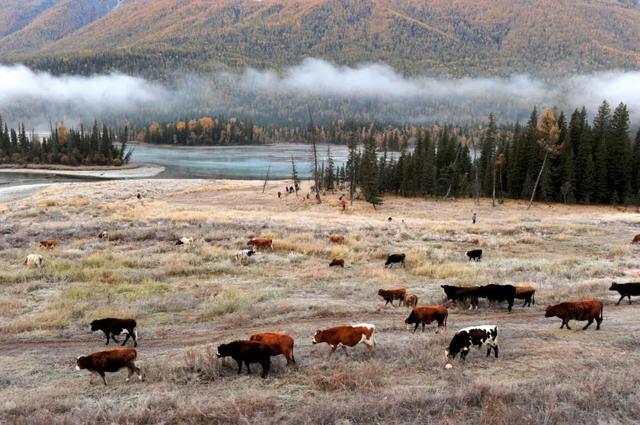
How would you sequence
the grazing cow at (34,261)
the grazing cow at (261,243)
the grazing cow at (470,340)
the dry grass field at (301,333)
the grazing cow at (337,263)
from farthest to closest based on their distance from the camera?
the grazing cow at (261,243), the grazing cow at (337,263), the grazing cow at (34,261), the grazing cow at (470,340), the dry grass field at (301,333)

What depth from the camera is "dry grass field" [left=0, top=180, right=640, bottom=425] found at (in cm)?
828

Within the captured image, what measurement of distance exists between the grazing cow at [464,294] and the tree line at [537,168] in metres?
55.0

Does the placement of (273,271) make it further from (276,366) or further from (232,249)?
(276,366)

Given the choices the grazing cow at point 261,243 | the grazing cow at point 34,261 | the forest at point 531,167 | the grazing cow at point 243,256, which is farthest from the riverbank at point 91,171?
the grazing cow at point 243,256

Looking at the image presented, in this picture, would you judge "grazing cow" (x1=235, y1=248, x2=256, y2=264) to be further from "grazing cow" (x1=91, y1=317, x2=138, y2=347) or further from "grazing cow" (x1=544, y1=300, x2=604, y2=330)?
"grazing cow" (x1=544, y1=300, x2=604, y2=330)

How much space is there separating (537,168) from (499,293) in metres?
69.7

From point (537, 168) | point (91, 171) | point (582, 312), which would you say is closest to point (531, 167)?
point (537, 168)

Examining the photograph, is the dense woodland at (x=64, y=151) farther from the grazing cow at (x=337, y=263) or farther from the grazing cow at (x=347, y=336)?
the grazing cow at (x=347, y=336)

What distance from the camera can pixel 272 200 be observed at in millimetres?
77500

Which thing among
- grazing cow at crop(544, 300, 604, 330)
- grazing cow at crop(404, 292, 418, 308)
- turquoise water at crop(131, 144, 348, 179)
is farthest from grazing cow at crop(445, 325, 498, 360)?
turquoise water at crop(131, 144, 348, 179)

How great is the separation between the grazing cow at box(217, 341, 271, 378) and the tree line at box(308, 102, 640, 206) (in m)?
61.7

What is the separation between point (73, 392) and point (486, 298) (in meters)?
13.5

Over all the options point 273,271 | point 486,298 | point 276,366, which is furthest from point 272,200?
point 276,366

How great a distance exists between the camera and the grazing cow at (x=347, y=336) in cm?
1146
